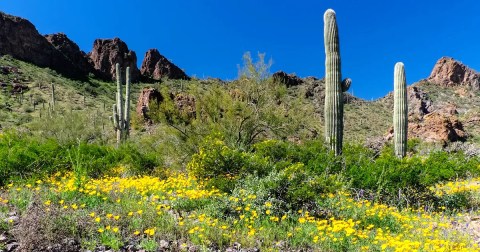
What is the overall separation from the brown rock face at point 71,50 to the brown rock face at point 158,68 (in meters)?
8.63

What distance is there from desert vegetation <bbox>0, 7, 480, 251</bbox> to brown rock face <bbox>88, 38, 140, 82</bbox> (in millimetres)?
42060

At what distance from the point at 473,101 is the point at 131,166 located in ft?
169

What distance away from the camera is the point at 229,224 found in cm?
487

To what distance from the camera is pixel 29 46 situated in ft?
157

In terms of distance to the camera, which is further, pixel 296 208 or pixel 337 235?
pixel 296 208

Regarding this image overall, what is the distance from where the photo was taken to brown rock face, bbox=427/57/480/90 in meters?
55.5

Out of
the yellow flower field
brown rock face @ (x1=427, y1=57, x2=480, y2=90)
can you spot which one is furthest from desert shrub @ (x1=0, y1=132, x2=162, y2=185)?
brown rock face @ (x1=427, y1=57, x2=480, y2=90)

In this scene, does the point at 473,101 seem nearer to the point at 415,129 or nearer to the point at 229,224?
the point at 415,129

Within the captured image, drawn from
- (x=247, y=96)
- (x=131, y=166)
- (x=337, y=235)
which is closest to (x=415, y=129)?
(x=247, y=96)

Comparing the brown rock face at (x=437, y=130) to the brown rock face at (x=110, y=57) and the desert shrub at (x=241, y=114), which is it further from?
the brown rock face at (x=110, y=57)

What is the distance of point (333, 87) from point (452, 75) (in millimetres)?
52304

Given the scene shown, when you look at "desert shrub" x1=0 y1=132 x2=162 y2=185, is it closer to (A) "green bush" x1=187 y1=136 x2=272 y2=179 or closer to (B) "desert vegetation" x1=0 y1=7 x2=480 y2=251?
(B) "desert vegetation" x1=0 y1=7 x2=480 y2=251

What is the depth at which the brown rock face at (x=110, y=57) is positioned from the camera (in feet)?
178

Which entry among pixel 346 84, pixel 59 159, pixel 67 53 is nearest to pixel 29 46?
pixel 67 53
